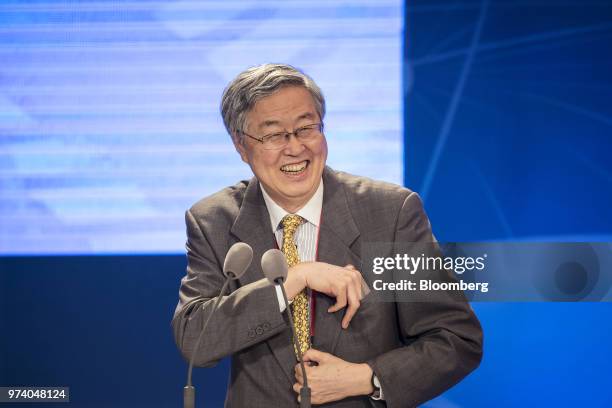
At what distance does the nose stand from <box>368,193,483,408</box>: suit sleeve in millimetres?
349

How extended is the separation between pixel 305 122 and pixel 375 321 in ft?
1.81

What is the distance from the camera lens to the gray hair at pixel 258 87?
6.94 ft

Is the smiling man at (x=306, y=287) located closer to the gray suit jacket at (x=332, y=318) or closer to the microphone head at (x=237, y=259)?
the gray suit jacket at (x=332, y=318)

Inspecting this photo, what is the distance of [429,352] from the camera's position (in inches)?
78.4

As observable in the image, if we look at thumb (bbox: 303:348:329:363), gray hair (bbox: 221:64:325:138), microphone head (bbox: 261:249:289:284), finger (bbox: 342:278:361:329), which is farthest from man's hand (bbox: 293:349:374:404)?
gray hair (bbox: 221:64:325:138)

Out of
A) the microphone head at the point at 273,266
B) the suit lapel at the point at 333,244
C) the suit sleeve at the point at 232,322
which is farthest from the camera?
the suit lapel at the point at 333,244

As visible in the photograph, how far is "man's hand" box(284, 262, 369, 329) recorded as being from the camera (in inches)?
77.1

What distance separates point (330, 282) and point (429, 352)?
30 centimetres

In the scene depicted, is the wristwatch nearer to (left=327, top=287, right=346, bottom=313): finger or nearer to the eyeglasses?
(left=327, top=287, right=346, bottom=313): finger

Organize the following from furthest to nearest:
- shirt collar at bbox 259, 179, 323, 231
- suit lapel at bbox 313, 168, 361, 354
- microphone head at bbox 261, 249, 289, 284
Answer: shirt collar at bbox 259, 179, 323, 231
suit lapel at bbox 313, 168, 361, 354
microphone head at bbox 261, 249, 289, 284

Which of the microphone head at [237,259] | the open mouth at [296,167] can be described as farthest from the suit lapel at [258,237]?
the microphone head at [237,259]

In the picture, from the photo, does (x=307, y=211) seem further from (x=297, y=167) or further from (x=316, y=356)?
(x=316, y=356)

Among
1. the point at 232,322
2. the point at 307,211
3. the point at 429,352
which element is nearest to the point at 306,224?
the point at 307,211

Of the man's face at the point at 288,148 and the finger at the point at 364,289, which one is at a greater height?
the man's face at the point at 288,148
